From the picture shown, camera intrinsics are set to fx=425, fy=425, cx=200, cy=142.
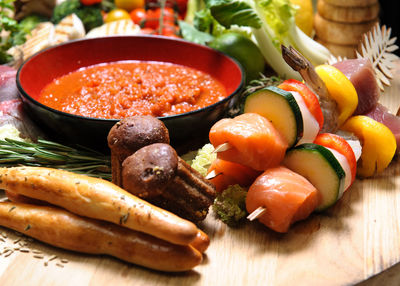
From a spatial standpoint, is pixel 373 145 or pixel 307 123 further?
pixel 373 145

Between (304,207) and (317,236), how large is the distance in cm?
17

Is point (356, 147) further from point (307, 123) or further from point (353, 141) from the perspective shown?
point (307, 123)

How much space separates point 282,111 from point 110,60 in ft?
6.43

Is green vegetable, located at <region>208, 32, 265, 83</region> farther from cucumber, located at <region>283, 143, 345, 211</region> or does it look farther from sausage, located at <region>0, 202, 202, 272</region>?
sausage, located at <region>0, 202, 202, 272</region>

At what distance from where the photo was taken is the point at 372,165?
2539mm

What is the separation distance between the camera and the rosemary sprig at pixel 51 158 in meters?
2.50

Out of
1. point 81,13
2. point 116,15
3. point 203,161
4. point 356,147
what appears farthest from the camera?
point 116,15

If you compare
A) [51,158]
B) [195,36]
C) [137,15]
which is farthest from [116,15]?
[51,158]

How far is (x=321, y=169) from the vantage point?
7.02 ft

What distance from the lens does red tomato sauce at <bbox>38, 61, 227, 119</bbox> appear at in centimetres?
285

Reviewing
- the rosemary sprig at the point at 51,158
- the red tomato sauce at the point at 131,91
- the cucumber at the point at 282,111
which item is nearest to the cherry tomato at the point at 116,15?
the red tomato sauce at the point at 131,91

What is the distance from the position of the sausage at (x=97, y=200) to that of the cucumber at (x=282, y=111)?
74 centimetres

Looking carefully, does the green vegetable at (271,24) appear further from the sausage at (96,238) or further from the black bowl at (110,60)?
the sausage at (96,238)

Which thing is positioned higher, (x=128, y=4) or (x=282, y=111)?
(x=282, y=111)
